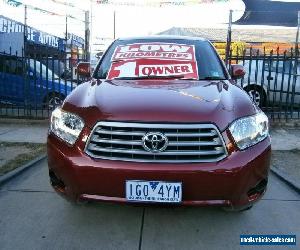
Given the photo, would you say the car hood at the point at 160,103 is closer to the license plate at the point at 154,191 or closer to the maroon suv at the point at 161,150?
the maroon suv at the point at 161,150

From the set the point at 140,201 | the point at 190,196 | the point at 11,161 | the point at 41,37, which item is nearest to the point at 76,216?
the point at 140,201

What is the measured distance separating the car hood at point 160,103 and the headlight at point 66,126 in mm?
58

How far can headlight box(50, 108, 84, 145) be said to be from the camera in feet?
10.6

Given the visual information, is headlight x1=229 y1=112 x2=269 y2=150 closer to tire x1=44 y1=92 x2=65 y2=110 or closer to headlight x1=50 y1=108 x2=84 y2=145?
headlight x1=50 y1=108 x2=84 y2=145

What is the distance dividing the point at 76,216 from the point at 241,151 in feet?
5.31

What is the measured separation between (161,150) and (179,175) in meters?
0.23

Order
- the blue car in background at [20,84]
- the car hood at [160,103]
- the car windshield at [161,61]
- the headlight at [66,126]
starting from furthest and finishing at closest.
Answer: the blue car in background at [20,84], the car windshield at [161,61], the headlight at [66,126], the car hood at [160,103]

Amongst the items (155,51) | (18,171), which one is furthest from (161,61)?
(18,171)

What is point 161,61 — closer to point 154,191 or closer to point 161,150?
point 161,150

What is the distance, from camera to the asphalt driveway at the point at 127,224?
326 centimetres

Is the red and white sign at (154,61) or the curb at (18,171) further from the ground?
the red and white sign at (154,61)

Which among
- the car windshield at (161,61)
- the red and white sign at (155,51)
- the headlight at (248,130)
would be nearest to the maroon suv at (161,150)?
the headlight at (248,130)

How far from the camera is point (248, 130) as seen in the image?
3252 millimetres

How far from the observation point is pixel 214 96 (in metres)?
3.53
